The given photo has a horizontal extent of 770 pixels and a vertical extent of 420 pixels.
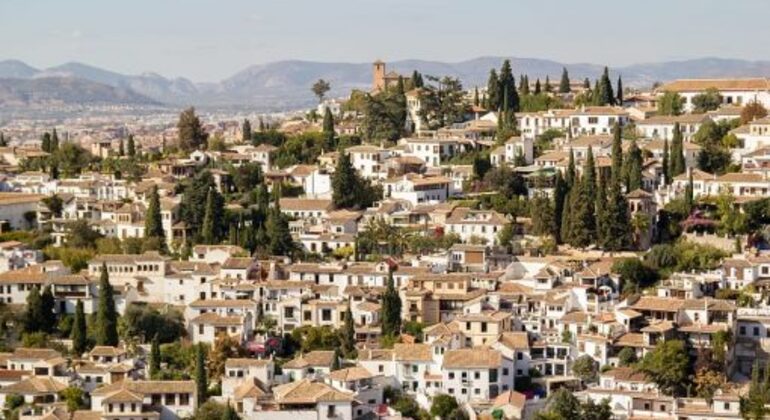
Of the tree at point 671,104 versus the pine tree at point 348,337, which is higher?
the tree at point 671,104

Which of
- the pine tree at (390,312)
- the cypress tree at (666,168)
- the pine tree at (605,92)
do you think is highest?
the pine tree at (605,92)

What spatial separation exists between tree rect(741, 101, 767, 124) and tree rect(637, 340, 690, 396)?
15823mm

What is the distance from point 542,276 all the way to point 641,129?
42.0 ft

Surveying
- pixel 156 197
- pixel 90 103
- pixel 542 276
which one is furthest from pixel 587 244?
pixel 90 103

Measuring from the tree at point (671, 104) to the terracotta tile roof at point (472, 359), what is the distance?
64.7 feet

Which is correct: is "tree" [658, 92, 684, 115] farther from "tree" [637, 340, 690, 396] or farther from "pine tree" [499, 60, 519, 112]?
"tree" [637, 340, 690, 396]

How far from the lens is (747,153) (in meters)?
38.8

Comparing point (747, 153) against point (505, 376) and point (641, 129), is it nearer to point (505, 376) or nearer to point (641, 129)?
point (641, 129)

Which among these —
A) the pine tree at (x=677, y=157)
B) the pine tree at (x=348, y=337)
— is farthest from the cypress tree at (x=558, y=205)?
the pine tree at (x=348, y=337)

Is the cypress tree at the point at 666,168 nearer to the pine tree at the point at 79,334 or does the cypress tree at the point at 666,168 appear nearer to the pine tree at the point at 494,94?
the pine tree at the point at 494,94

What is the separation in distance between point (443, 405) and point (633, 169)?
1164 centimetres

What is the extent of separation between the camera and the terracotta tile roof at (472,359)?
2770 centimetres

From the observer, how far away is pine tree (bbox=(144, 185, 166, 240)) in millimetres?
36625

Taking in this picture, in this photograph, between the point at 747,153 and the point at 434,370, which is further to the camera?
the point at 747,153
